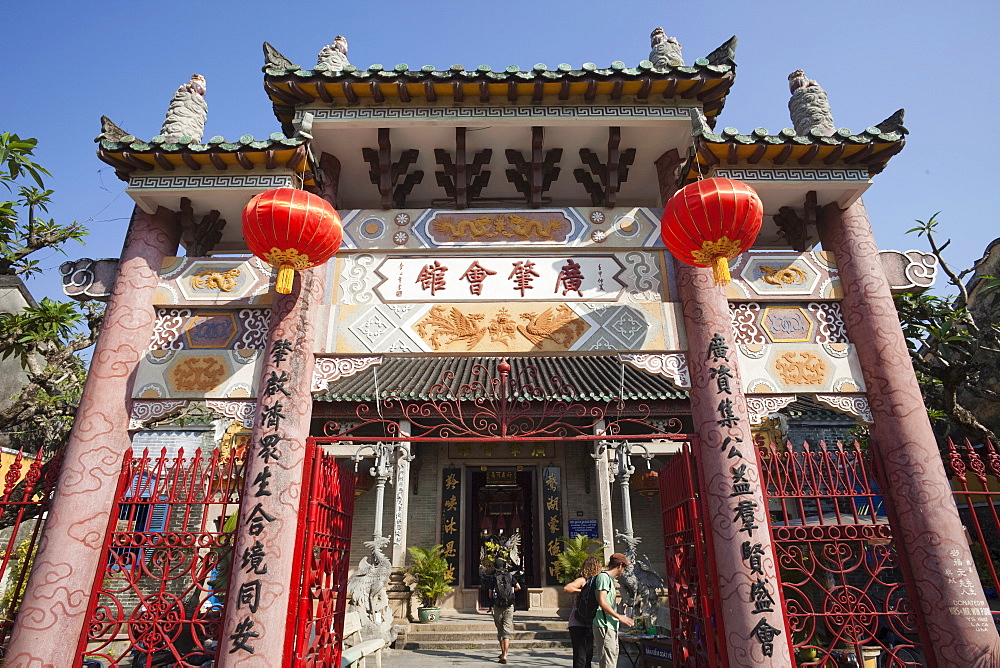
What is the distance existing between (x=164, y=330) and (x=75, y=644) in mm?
2448

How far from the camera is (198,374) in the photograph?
16.0 feet

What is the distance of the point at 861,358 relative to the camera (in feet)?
16.0

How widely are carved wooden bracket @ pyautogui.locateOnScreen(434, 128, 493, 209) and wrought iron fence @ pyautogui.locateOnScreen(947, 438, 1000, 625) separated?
4718mm

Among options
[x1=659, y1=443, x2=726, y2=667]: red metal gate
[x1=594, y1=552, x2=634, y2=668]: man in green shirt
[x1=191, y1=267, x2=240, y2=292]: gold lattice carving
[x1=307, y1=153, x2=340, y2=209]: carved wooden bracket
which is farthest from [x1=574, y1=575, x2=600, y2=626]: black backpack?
[x1=307, y1=153, x2=340, y2=209]: carved wooden bracket

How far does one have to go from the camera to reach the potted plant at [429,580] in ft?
35.5

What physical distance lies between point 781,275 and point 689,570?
272 centimetres

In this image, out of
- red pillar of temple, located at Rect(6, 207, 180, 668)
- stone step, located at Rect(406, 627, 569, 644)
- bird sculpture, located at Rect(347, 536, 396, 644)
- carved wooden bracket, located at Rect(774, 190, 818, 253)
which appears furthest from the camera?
stone step, located at Rect(406, 627, 569, 644)

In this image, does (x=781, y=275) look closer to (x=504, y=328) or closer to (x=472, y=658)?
(x=504, y=328)

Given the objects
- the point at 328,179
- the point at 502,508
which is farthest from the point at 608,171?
the point at 502,508

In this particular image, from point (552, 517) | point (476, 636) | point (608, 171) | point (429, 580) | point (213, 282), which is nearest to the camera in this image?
point (213, 282)

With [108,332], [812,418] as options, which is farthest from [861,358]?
[812,418]

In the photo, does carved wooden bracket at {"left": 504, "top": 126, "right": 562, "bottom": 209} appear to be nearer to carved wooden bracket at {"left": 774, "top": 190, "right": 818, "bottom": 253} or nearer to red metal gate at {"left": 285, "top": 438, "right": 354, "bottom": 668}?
carved wooden bracket at {"left": 774, "top": 190, "right": 818, "bottom": 253}

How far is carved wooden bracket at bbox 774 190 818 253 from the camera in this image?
17.7 feet

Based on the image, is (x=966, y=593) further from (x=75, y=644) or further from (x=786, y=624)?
(x=75, y=644)
